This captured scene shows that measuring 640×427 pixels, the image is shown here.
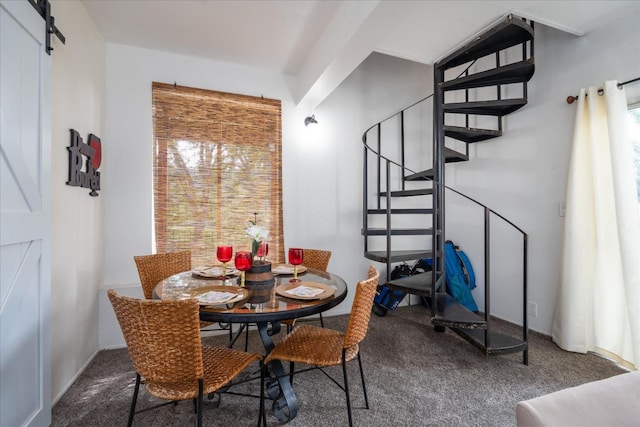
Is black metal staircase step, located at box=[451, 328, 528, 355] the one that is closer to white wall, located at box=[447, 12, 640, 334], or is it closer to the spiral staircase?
the spiral staircase

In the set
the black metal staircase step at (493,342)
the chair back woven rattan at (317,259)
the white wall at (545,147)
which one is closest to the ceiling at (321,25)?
the white wall at (545,147)

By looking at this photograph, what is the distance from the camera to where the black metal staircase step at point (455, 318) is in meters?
2.16

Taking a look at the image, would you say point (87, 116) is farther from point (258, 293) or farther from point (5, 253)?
point (258, 293)

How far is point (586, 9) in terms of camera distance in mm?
2148

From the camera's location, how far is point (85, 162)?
7.34ft

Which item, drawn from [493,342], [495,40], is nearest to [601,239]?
[493,342]

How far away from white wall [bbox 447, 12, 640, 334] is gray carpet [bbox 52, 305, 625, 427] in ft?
2.13

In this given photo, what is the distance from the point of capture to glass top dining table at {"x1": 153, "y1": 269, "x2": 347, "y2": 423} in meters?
1.34

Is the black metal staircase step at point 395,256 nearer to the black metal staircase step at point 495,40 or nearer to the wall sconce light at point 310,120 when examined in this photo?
the wall sconce light at point 310,120

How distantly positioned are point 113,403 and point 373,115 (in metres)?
3.59

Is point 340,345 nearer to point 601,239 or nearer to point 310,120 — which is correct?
point 601,239

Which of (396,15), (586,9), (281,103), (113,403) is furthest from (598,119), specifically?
(113,403)

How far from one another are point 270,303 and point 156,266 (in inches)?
51.2

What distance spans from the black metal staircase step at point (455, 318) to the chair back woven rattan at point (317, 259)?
3.23 ft
